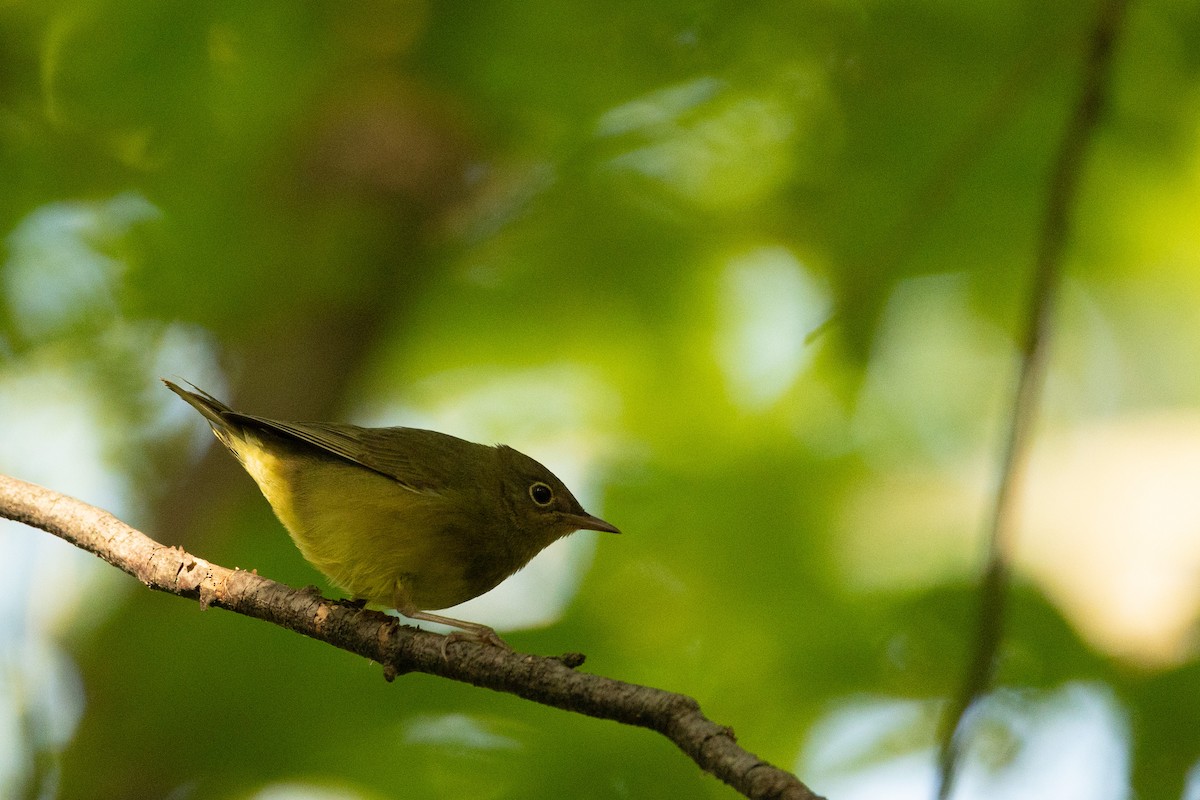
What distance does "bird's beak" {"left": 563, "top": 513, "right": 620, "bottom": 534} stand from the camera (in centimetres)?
567

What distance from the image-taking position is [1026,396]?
315 centimetres

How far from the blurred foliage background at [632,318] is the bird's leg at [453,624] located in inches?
14.6

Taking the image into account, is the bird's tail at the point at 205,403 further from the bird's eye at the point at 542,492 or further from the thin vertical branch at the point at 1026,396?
the thin vertical branch at the point at 1026,396

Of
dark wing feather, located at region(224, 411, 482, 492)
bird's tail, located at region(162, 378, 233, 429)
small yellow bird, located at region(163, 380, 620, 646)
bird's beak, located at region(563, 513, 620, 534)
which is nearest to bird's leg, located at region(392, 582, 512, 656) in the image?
small yellow bird, located at region(163, 380, 620, 646)

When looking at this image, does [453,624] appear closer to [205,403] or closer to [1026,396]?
[205,403]

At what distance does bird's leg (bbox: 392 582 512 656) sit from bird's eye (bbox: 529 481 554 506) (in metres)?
1.07

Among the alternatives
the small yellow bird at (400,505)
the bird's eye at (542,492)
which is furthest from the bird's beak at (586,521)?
the bird's eye at (542,492)

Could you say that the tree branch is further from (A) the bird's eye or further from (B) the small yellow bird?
(A) the bird's eye

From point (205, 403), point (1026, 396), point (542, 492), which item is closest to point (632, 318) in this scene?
point (542, 492)

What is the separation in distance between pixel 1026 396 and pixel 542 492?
11.0 ft

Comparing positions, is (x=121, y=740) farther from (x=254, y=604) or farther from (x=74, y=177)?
(x=74, y=177)

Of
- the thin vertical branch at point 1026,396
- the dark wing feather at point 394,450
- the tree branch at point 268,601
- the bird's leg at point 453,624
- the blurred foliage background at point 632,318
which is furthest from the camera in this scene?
the dark wing feather at point 394,450

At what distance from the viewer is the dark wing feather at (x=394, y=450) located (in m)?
5.45

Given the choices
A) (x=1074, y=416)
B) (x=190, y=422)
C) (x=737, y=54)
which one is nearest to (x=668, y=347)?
(x=737, y=54)
